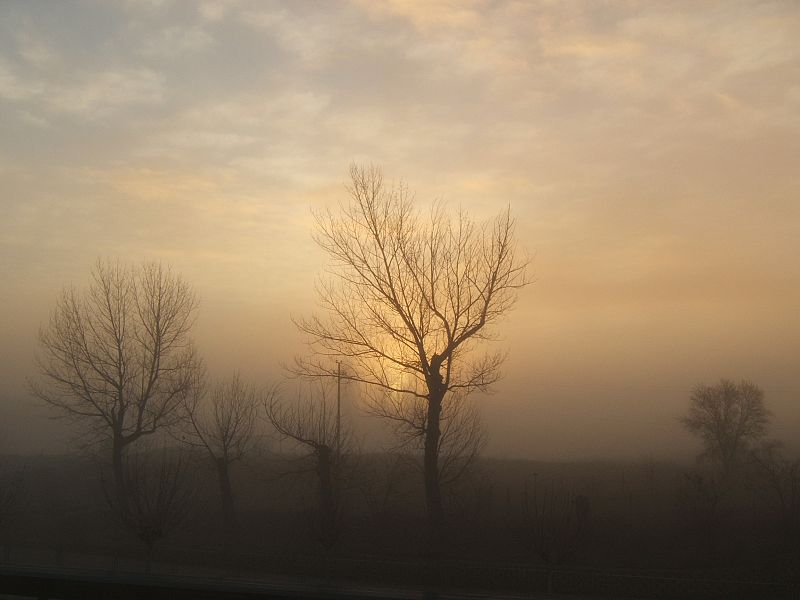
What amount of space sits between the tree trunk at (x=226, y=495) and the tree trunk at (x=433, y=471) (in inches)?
432

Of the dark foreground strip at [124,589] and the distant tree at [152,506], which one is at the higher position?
the dark foreground strip at [124,589]

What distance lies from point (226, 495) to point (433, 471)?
12206mm

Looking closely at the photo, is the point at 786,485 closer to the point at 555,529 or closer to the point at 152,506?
the point at 555,529

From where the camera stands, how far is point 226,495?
30500 millimetres

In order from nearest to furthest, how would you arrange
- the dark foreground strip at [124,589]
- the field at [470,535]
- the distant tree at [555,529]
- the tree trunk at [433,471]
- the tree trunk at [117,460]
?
the dark foreground strip at [124,589]
the distant tree at [555,529]
the field at [470,535]
the tree trunk at [433,471]
the tree trunk at [117,460]

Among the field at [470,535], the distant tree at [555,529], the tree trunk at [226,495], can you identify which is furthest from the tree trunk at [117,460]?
the distant tree at [555,529]

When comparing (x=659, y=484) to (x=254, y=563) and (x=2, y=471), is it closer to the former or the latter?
(x=254, y=563)

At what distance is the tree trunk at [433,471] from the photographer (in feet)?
72.1

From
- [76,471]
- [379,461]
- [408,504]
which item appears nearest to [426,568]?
[408,504]

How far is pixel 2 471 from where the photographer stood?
96.0ft

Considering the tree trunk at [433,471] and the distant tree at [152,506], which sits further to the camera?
the distant tree at [152,506]

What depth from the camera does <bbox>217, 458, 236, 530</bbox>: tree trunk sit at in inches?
1185

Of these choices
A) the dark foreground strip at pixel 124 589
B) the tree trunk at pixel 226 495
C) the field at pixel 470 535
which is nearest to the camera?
the dark foreground strip at pixel 124 589

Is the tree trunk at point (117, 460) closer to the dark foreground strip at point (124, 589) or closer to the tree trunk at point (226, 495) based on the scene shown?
the tree trunk at point (226, 495)
